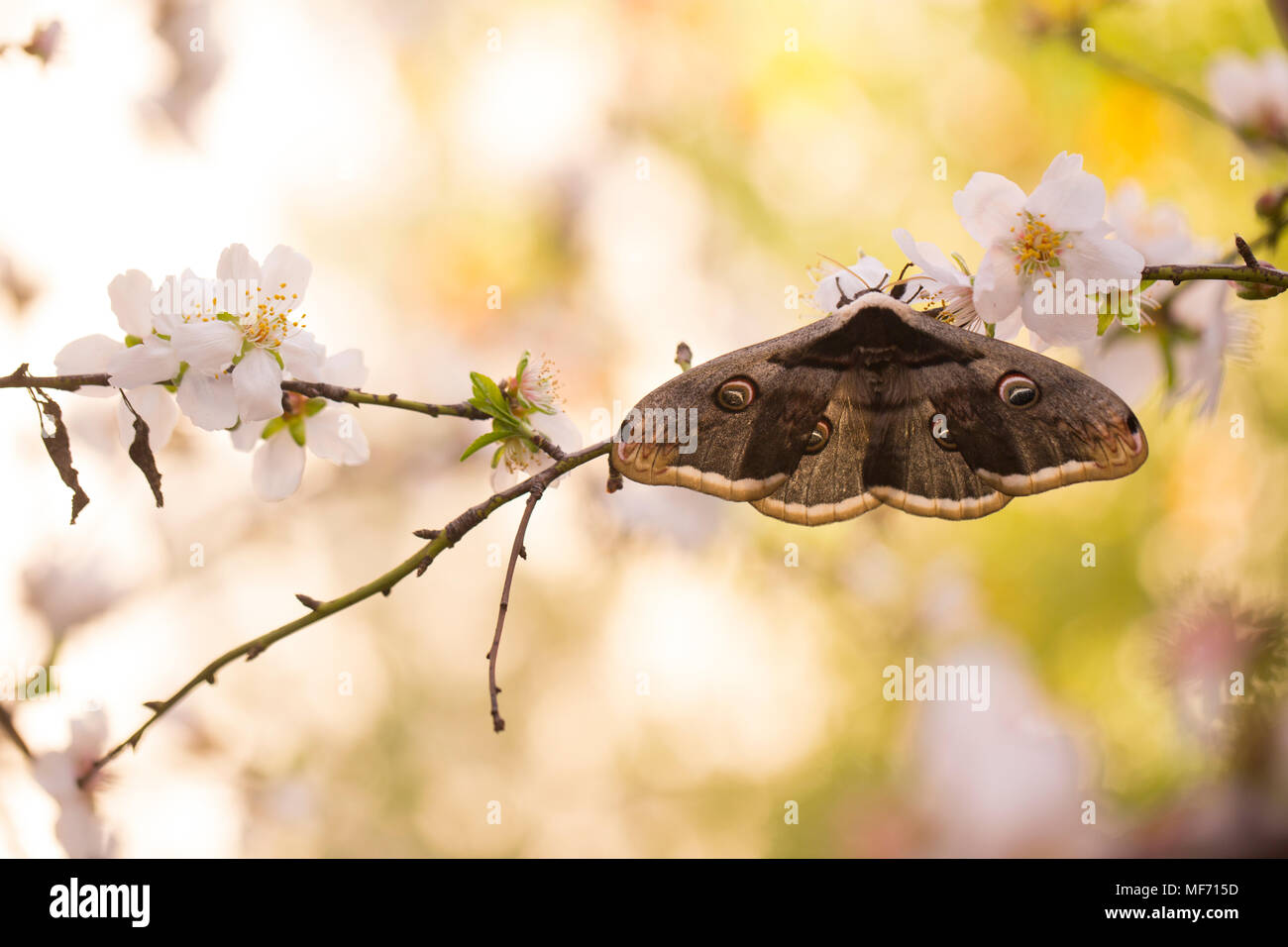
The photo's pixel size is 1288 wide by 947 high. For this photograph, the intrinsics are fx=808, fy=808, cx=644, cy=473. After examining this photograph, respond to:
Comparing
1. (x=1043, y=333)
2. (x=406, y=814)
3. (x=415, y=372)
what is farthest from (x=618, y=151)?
(x=406, y=814)

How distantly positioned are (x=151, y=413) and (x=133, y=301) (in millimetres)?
73

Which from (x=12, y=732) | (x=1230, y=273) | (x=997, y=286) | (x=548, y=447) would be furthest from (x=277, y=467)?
(x=1230, y=273)

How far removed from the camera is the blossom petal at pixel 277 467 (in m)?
0.64

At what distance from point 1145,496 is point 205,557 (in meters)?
2.05

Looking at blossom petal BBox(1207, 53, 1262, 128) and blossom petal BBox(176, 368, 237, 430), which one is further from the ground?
blossom petal BBox(1207, 53, 1262, 128)

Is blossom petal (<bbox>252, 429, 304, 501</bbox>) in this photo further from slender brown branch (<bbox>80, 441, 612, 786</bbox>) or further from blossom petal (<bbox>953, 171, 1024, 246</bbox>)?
blossom petal (<bbox>953, 171, 1024, 246</bbox>)

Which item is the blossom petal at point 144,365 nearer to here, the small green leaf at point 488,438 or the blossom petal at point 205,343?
the blossom petal at point 205,343

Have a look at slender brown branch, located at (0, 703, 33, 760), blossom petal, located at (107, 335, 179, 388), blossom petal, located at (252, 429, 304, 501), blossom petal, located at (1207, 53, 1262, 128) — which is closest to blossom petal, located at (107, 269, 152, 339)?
blossom petal, located at (107, 335, 179, 388)

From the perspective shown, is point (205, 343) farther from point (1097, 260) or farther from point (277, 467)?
point (1097, 260)

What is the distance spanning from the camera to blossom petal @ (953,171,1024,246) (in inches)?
20.2

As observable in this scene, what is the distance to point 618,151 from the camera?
1.99 meters

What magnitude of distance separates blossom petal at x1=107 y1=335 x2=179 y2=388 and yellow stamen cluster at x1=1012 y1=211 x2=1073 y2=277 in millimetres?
542

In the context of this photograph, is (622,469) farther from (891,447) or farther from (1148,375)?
(1148,375)

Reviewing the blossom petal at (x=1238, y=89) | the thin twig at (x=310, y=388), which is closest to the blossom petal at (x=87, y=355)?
the thin twig at (x=310, y=388)
